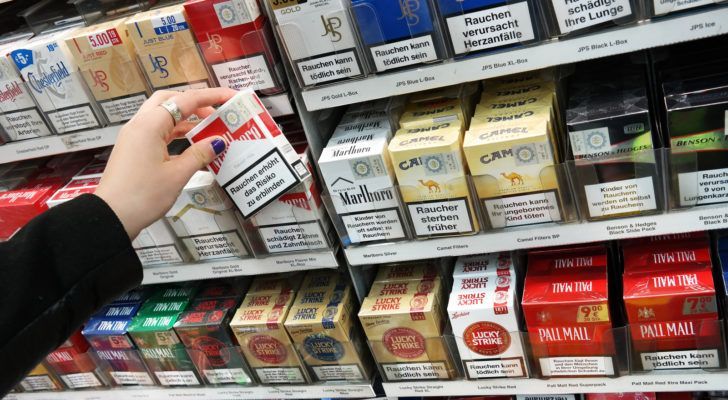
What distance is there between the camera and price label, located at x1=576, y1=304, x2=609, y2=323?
151 cm

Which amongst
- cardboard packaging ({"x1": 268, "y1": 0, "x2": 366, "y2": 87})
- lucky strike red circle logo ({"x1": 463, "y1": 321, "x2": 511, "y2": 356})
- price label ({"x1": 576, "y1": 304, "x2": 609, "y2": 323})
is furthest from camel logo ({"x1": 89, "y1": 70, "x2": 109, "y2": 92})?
price label ({"x1": 576, "y1": 304, "x2": 609, "y2": 323})

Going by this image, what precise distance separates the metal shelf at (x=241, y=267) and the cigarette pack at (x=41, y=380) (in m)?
0.58

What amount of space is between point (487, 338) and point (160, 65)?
100 cm

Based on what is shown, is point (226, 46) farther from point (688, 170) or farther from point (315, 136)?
point (688, 170)

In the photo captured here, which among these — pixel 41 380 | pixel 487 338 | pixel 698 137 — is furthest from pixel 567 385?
pixel 41 380

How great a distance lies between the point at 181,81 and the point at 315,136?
34 centimetres

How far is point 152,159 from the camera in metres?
1.38

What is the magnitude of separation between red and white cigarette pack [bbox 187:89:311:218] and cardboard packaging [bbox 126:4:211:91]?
0.16 meters

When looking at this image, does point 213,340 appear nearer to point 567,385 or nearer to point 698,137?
point 567,385

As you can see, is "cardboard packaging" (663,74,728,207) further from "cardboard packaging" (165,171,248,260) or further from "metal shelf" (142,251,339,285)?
"cardboard packaging" (165,171,248,260)

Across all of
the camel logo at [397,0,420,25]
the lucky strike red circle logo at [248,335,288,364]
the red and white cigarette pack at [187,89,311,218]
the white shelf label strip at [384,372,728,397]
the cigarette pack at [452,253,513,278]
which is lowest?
the white shelf label strip at [384,372,728,397]

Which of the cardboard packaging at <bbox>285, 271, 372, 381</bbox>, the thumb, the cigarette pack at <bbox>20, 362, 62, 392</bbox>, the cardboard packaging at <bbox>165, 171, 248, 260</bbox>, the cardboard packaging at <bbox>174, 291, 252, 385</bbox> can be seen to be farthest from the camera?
the cigarette pack at <bbox>20, 362, 62, 392</bbox>

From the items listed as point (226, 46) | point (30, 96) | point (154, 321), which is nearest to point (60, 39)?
point (30, 96)

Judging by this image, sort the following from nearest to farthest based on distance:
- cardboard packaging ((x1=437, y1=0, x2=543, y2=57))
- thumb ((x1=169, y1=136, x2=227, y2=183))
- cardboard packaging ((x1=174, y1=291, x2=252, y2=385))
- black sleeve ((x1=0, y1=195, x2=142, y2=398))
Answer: black sleeve ((x1=0, y1=195, x2=142, y2=398)), cardboard packaging ((x1=437, y1=0, x2=543, y2=57)), thumb ((x1=169, y1=136, x2=227, y2=183)), cardboard packaging ((x1=174, y1=291, x2=252, y2=385))
